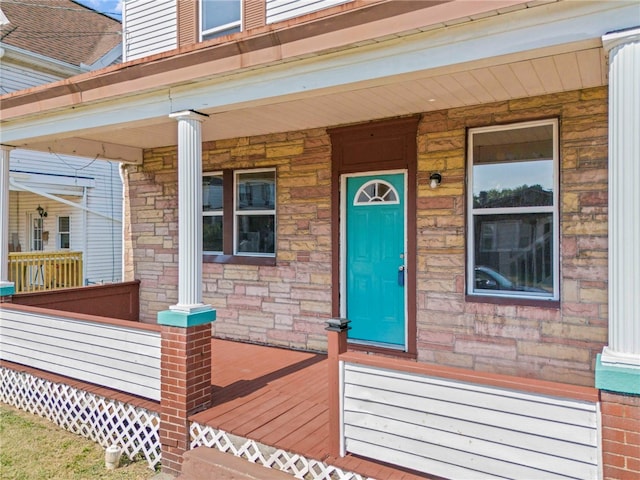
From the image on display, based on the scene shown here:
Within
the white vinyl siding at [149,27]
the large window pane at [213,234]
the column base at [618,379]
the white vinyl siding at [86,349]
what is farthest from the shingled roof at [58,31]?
the column base at [618,379]

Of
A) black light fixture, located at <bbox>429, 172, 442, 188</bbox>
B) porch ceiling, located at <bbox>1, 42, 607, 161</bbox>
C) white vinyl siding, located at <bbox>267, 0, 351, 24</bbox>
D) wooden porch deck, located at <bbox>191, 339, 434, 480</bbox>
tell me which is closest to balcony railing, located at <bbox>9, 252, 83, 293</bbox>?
porch ceiling, located at <bbox>1, 42, 607, 161</bbox>

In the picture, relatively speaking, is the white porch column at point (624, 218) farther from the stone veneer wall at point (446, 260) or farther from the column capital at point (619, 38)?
the stone veneer wall at point (446, 260)

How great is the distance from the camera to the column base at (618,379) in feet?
7.42

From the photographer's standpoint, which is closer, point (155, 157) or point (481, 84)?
point (481, 84)

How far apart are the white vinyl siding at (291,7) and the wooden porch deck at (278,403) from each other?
14.2 feet

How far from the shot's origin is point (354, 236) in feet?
17.9

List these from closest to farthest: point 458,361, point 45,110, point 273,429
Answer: point 273,429, point 458,361, point 45,110

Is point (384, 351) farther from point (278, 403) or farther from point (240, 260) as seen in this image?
point (240, 260)

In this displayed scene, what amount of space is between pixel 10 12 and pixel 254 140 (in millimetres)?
10978

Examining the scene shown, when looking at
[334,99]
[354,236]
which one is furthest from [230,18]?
[354,236]

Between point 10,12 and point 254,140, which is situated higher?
point 10,12

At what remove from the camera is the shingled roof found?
1200cm

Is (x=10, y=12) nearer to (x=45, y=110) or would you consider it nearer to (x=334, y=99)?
(x=45, y=110)

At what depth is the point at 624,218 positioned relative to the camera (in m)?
2.36
